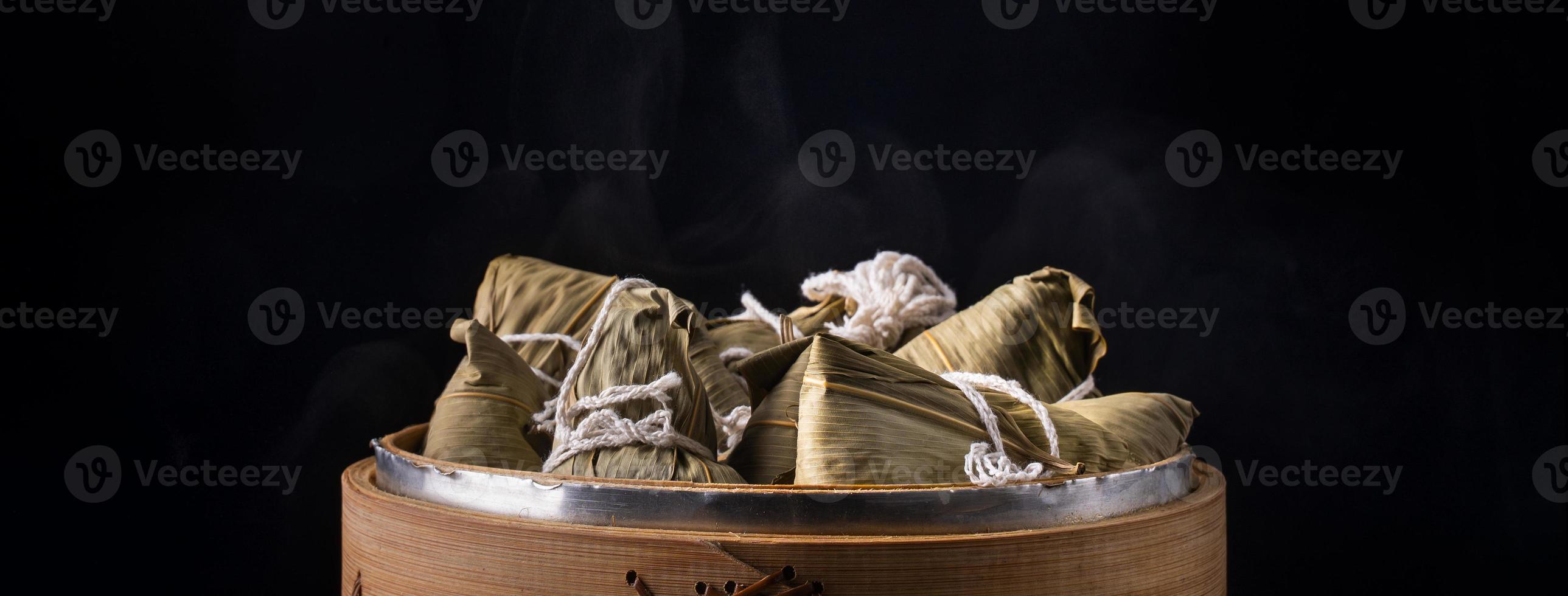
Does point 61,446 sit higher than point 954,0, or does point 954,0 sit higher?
point 954,0

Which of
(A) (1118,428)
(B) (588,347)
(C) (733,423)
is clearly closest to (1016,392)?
(A) (1118,428)

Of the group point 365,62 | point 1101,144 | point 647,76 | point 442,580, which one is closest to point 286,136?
point 365,62

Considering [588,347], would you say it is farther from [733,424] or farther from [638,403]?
[733,424]

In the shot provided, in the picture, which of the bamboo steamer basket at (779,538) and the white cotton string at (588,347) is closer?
the bamboo steamer basket at (779,538)

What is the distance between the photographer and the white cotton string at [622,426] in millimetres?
1152

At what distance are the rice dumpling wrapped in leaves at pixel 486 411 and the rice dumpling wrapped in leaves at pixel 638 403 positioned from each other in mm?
167

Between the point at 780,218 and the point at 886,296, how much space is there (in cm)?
40

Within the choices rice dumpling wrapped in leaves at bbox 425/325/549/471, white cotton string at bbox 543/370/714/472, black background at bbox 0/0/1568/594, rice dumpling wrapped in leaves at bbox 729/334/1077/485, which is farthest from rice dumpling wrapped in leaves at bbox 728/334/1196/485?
black background at bbox 0/0/1568/594

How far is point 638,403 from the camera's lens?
3.90 ft

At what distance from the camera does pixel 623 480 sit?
3.40 feet

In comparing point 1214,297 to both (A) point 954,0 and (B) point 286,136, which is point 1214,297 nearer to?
(A) point 954,0

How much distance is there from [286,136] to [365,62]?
19cm

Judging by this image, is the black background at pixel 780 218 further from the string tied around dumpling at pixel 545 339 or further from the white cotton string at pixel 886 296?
the string tied around dumpling at pixel 545 339

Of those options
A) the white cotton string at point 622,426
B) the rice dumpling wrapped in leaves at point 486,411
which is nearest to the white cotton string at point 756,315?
the rice dumpling wrapped in leaves at point 486,411
